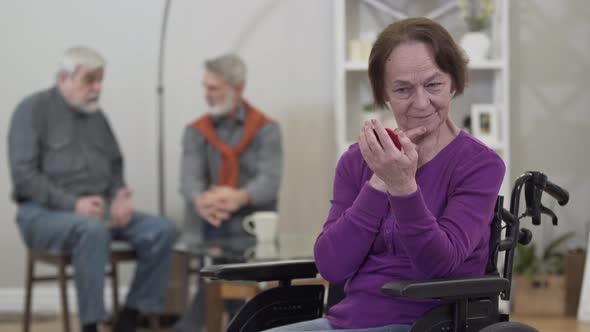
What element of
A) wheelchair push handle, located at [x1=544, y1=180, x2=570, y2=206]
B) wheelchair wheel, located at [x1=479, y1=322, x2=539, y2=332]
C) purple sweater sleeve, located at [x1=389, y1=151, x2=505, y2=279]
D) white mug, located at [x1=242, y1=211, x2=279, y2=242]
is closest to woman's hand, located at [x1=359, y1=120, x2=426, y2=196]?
purple sweater sleeve, located at [x1=389, y1=151, x2=505, y2=279]

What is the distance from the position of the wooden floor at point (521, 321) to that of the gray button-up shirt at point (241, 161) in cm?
84

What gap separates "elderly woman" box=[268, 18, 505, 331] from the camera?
171 centimetres

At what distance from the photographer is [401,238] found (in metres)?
1.64

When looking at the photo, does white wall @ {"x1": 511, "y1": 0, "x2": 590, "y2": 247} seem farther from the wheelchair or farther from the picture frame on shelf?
the wheelchair

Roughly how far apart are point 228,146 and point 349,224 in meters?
2.60

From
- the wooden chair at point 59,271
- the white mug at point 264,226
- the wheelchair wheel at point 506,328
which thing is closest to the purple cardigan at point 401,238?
the wheelchair wheel at point 506,328

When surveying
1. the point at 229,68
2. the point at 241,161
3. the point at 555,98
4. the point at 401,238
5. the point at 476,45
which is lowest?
the point at 401,238

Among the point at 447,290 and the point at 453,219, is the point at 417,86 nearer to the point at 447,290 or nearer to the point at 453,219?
the point at 453,219

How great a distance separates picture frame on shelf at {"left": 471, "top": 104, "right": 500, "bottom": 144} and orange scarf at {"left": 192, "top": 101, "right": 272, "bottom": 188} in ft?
3.28

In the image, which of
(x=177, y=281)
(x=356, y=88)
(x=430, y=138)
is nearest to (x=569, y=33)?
(x=356, y=88)

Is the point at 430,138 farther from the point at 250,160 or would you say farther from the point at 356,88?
the point at 356,88

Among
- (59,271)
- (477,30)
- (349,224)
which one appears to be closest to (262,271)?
(349,224)

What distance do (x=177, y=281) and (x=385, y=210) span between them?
9.66ft

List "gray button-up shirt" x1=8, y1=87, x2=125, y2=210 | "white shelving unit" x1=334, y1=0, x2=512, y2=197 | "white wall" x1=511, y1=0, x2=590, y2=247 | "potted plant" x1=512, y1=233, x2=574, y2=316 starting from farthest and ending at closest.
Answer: "white wall" x1=511, y1=0, x2=590, y2=247 → "white shelving unit" x1=334, y1=0, x2=512, y2=197 → "potted plant" x1=512, y1=233, x2=574, y2=316 → "gray button-up shirt" x1=8, y1=87, x2=125, y2=210
